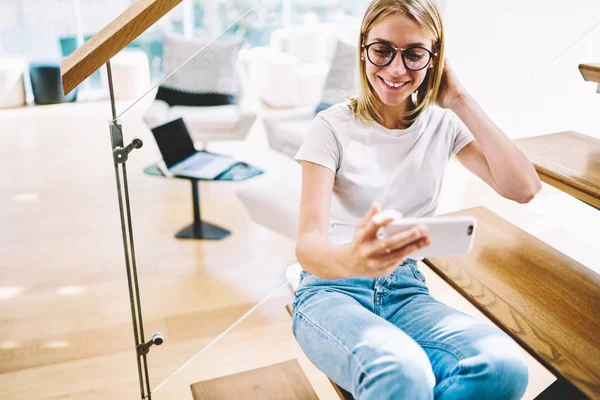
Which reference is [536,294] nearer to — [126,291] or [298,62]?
[126,291]

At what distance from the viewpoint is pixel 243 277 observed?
2.38 m

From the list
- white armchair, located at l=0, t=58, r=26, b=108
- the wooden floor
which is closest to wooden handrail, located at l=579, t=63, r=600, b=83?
the wooden floor

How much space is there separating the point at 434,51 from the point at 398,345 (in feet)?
2.18

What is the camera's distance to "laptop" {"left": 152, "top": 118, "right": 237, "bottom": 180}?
2.17m

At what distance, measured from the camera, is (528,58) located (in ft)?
6.21

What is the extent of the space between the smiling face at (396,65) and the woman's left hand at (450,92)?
0.09 metres

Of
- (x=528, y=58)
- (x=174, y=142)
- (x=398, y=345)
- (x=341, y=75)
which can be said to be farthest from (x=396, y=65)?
(x=341, y=75)

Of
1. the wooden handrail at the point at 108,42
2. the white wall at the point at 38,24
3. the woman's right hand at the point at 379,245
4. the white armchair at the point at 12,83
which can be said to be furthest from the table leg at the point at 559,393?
the white wall at the point at 38,24

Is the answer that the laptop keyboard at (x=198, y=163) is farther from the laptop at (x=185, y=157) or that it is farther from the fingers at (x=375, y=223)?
the fingers at (x=375, y=223)

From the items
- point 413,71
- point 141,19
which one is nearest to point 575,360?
point 413,71

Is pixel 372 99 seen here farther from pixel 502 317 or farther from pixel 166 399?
pixel 166 399

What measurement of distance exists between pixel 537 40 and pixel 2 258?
254 cm

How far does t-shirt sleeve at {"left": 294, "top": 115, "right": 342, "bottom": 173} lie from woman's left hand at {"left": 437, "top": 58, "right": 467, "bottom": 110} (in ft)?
1.01

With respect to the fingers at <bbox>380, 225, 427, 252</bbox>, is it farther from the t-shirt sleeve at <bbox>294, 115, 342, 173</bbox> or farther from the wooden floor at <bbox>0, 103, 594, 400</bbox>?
the wooden floor at <bbox>0, 103, 594, 400</bbox>
